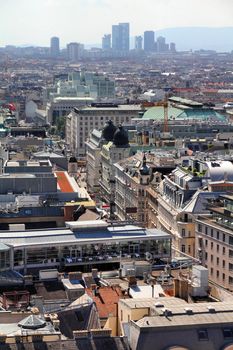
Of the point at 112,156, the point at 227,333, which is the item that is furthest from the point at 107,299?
the point at 112,156

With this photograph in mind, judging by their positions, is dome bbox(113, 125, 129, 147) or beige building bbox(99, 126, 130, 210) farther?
dome bbox(113, 125, 129, 147)

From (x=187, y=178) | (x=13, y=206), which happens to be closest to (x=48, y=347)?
(x=13, y=206)

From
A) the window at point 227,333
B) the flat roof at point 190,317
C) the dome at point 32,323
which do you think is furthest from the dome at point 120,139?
the window at point 227,333

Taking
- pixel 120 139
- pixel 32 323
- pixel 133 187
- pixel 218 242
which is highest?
pixel 32 323

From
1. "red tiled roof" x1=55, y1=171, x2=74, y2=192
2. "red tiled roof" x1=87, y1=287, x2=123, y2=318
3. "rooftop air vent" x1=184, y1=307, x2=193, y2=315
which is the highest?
"rooftop air vent" x1=184, y1=307, x2=193, y2=315

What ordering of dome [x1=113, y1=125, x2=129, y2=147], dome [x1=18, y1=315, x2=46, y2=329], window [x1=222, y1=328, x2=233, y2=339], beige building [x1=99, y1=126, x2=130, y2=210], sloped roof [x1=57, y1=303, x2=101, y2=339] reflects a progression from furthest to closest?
dome [x1=113, y1=125, x2=129, y2=147] < beige building [x1=99, y1=126, x2=130, y2=210] < sloped roof [x1=57, y1=303, x2=101, y2=339] < dome [x1=18, y1=315, x2=46, y2=329] < window [x1=222, y1=328, x2=233, y2=339]

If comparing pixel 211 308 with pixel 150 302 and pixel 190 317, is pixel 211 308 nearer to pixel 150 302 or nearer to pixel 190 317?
pixel 190 317

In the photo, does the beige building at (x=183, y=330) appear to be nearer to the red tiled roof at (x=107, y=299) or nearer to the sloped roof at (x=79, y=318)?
the sloped roof at (x=79, y=318)

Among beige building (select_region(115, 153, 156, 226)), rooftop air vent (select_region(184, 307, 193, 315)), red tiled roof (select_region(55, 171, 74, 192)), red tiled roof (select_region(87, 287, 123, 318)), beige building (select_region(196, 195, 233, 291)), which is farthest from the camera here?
beige building (select_region(115, 153, 156, 226))

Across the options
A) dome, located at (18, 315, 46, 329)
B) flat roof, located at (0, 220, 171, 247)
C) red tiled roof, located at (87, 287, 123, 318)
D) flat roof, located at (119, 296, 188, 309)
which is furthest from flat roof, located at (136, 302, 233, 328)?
flat roof, located at (0, 220, 171, 247)

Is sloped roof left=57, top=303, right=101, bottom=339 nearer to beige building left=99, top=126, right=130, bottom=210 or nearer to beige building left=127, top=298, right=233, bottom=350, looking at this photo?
beige building left=127, top=298, right=233, bottom=350

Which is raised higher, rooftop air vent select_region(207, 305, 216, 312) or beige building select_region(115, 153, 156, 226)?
rooftop air vent select_region(207, 305, 216, 312)

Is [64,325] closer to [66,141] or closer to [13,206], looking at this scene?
[13,206]
